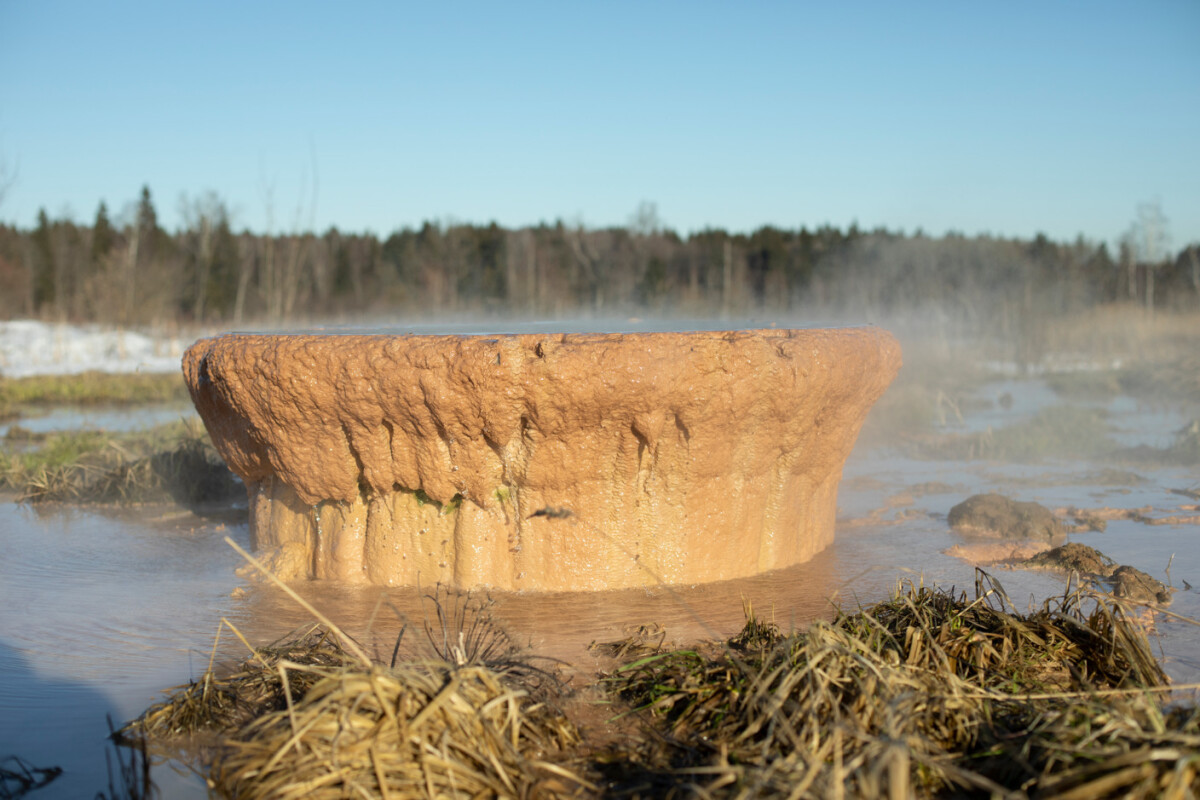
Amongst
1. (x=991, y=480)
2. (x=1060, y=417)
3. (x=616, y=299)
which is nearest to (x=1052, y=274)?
(x=616, y=299)

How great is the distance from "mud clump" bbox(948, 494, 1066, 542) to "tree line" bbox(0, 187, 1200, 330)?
42.5 ft

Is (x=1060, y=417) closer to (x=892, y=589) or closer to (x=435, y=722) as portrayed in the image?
(x=892, y=589)

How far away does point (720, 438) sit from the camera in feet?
11.3

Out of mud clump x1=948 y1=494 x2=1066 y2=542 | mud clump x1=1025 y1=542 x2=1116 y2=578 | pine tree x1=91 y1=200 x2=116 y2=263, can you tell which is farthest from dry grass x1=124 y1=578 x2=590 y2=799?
pine tree x1=91 y1=200 x2=116 y2=263

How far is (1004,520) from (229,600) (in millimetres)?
3933

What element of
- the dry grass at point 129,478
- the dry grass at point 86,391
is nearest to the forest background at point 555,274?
the dry grass at point 86,391

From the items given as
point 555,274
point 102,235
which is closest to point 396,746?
point 555,274

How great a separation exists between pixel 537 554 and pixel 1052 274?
24012 millimetres

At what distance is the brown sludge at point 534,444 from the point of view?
125 inches

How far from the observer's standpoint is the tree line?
70.6ft

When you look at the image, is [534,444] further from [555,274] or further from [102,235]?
[102,235]

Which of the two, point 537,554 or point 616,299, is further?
point 616,299

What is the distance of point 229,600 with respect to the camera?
11.8ft

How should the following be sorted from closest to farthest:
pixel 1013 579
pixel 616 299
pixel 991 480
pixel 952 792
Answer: pixel 952 792, pixel 1013 579, pixel 991 480, pixel 616 299
